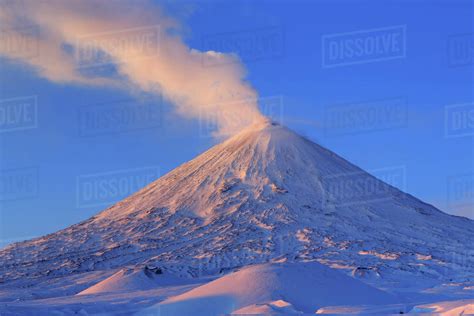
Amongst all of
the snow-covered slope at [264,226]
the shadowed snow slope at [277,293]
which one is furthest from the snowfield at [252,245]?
the snow-covered slope at [264,226]

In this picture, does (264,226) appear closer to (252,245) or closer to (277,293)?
(252,245)

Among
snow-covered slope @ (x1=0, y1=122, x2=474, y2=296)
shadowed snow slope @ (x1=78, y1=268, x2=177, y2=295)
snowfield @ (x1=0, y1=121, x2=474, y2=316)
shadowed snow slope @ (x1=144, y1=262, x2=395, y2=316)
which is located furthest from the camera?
snow-covered slope @ (x1=0, y1=122, x2=474, y2=296)

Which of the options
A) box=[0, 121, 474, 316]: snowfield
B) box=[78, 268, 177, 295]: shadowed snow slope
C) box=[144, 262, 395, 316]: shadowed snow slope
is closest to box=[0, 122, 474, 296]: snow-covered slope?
box=[0, 121, 474, 316]: snowfield

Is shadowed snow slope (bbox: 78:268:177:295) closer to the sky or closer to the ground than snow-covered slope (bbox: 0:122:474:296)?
closer to the ground

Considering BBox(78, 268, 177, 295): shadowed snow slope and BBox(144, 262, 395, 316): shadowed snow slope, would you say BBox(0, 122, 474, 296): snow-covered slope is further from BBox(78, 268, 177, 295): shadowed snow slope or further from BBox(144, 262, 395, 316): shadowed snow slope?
BBox(144, 262, 395, 316): shadowed snow slope

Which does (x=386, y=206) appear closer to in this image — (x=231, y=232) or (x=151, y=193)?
(x=231, y=232)

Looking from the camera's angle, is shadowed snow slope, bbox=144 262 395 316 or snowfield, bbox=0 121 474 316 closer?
shadowed snow slope, bbox=144 262 395 316

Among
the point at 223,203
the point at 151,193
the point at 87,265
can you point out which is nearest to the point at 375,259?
the point at 223,203
